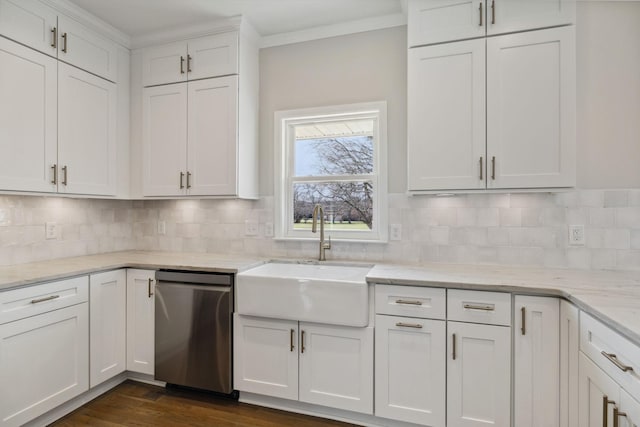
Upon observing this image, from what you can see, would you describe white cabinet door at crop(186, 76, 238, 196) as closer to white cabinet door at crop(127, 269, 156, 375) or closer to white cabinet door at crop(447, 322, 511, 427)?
white cabinet door at crop(127, 269, 156, 375)

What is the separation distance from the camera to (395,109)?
2496 mm

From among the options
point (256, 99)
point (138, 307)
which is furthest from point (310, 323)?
point (256, 99)

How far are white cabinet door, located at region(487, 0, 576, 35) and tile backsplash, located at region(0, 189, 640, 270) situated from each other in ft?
3.28

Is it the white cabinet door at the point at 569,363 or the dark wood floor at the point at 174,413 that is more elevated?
the white cabinet door at the point at 569,363

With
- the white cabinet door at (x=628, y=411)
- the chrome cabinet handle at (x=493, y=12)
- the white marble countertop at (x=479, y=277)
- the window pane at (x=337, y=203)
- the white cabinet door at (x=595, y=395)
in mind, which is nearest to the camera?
the white cabinet door at (x=628, y=411)

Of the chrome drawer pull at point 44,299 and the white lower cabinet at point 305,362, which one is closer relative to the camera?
the chrome drawer pull at point 44,299

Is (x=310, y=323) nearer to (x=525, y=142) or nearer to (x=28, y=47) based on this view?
(x=525, y=142)

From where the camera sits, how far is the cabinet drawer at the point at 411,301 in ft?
5.98

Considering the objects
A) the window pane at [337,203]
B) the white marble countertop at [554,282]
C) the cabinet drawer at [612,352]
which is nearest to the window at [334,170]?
the window pane at [337,203]

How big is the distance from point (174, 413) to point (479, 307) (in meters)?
1.93

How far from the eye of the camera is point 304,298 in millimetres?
1995

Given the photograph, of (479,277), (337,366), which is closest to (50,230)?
(337,366)

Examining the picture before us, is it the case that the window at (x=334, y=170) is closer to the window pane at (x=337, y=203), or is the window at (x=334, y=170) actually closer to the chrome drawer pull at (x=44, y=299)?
the window pane at (x=337, y=203)

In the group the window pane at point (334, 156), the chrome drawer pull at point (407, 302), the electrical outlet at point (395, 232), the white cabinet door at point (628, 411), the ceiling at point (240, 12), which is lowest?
the white cabinet door at point (628, 411)
